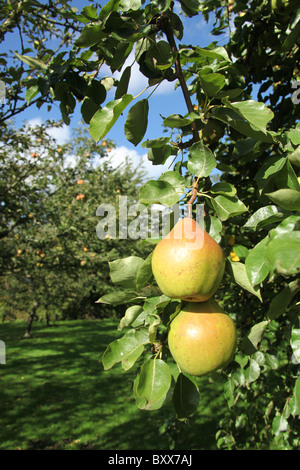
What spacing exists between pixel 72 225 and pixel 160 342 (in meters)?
5.15

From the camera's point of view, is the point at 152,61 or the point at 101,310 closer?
the point at 152,61

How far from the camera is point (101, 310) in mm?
16156

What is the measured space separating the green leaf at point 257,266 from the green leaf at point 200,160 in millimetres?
240

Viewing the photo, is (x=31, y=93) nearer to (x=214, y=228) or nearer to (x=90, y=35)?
(x=90, y=35)

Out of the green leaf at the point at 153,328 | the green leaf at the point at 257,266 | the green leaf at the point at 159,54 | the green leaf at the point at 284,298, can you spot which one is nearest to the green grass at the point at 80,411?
the green leaf at the point at 153,328

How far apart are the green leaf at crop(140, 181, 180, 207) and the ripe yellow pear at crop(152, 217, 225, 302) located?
71mm

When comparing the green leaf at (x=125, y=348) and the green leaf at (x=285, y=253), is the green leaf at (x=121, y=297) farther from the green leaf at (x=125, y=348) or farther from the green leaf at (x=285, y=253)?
the green leaf at (x=285, y=253)

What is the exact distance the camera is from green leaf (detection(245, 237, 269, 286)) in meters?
0.78

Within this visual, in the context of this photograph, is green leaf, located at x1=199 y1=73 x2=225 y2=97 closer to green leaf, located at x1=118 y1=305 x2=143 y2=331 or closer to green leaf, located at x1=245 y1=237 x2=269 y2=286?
green leaf, located at x1=245 y1=237 x2=269 y2=286

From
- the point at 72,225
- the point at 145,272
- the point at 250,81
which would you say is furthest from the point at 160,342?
the point at 72,225

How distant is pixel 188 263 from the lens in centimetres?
82

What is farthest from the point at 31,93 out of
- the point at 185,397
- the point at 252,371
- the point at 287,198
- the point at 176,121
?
the point at 252,371

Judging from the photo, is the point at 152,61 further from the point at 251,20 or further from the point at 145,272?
the point at 251,20

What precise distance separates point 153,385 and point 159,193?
48 cm
